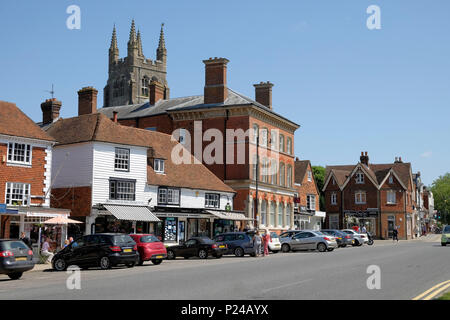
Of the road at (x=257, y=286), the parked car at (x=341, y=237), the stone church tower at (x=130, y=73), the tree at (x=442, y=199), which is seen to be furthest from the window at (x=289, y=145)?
the tree at (x=442, y=199)

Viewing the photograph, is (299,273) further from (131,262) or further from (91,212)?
(91,212)

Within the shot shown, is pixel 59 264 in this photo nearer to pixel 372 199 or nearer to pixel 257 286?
pixel 257 286

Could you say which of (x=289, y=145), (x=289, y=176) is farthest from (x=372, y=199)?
(x=289, y=145)

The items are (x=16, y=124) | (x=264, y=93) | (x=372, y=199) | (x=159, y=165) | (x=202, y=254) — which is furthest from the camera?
(x=372, y=199)

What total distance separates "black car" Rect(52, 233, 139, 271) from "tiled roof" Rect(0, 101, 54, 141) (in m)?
9.91

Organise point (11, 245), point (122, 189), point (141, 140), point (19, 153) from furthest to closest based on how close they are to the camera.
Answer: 1. point (141, 140)
2. point (122, 189)
3. point (19, 153)
4. point (11, 245)

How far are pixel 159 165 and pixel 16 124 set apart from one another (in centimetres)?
1169

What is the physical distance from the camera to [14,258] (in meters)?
19.5

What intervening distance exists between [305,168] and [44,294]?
5864 cm

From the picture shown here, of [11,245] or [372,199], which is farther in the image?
[372,199]

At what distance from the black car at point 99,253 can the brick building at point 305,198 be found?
142 ft

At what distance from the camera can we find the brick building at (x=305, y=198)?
6755cm

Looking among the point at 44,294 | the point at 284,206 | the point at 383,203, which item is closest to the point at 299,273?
the point at 44,294
